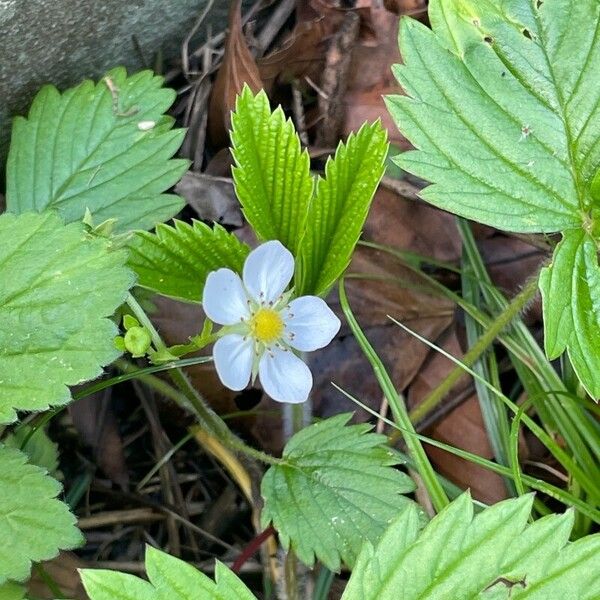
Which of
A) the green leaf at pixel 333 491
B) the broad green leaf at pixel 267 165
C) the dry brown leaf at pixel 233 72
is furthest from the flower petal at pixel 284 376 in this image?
the dry brown leaf at pixel 233 72

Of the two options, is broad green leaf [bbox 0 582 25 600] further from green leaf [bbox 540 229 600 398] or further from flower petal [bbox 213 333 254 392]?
green leaf [bbox 540 229 600 398]

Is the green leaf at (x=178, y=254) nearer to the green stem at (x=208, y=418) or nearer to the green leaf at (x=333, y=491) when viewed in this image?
the green stem at (x=208, y=418)

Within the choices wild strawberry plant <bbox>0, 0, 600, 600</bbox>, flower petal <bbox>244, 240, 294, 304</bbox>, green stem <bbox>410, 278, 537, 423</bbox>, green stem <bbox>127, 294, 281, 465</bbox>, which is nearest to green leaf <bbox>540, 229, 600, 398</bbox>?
wild strawberry plant <bbox>0, 0, 600, 600</bbox>

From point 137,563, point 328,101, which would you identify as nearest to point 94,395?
point 137,563

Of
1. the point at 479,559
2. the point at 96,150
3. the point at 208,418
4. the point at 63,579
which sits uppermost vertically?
the point at 96,150

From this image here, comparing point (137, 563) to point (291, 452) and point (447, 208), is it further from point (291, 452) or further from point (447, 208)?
point (447, 208)

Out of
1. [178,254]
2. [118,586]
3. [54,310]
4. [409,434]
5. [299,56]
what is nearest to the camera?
[118,586]

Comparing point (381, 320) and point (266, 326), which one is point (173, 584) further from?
point (381, 320)

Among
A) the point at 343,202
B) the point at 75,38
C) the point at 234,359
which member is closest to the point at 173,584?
the point at 234,359
